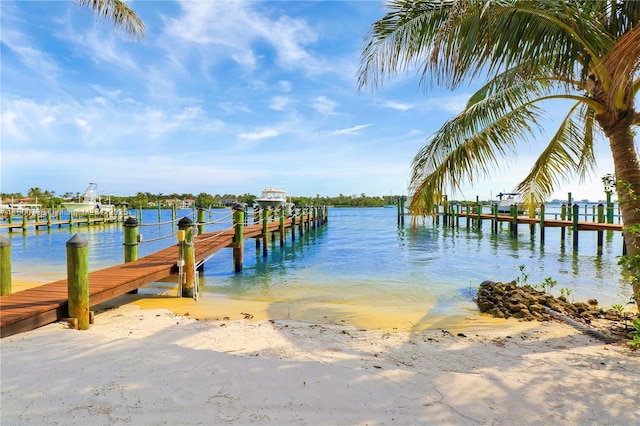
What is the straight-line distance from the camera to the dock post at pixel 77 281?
4578 mm

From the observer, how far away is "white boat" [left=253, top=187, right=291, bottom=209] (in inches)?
1436

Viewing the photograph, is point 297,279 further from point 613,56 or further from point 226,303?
point 613,56

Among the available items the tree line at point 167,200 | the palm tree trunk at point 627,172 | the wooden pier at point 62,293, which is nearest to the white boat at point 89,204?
the tree line at point 167,200

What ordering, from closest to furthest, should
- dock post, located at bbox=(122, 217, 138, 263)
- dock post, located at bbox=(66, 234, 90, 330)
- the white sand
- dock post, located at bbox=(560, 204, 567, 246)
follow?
the white sand < dock post, located at bbox=(66, 234, 90, 330) < dock post, located at bbox=(122, 217, 138, 263) < dock post, located at bbox=(560, 204, 567, 246)

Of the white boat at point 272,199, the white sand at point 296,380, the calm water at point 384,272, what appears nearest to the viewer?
the white sand at point 296,380

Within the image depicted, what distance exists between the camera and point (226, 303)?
306 inches

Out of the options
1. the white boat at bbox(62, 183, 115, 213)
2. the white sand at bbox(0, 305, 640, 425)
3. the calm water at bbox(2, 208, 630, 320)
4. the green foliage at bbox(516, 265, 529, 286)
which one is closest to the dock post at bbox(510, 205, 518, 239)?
the calm water at bbox(2, 208, 630, 320)

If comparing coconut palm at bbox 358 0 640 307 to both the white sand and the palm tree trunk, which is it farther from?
the white sand

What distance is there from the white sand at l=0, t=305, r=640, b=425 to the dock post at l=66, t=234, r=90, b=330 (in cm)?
27

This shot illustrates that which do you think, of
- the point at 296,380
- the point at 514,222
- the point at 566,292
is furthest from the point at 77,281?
the point at 514,222

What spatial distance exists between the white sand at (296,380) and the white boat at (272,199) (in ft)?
103

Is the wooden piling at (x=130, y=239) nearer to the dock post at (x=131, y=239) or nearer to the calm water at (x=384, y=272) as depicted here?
the dock post at (x=131, y=239)

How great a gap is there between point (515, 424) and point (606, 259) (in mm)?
17294

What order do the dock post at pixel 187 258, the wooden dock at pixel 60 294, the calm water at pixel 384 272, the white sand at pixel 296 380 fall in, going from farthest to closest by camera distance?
the calm water at pixel 384 272, the dock post at pixel 187 258, the wooden dock at pixel 60 294, the white sand at pixel 296 380
